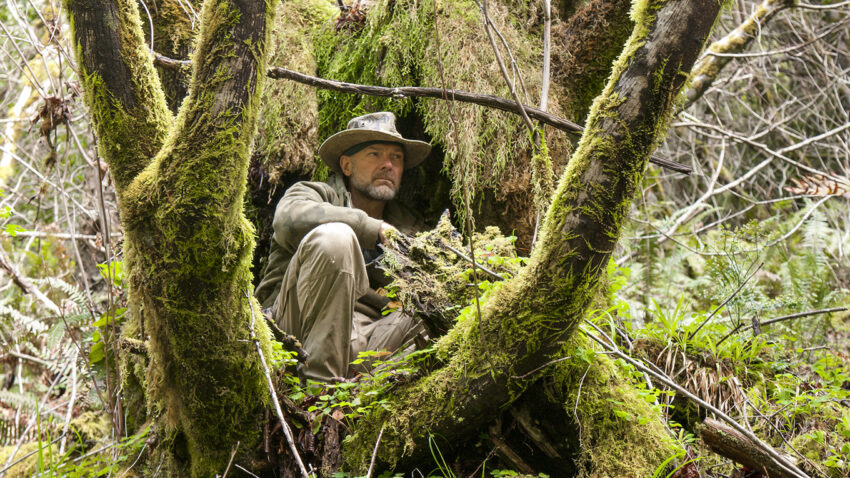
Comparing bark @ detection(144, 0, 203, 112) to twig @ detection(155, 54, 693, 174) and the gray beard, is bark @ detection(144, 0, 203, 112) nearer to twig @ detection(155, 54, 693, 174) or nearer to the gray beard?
the gray beard

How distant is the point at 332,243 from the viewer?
12.1 feet

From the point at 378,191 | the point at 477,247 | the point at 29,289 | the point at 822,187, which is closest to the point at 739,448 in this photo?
the point at 477,247

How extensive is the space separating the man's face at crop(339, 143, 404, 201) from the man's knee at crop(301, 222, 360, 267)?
101 centimetres

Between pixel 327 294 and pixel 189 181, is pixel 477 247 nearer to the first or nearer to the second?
pixel 327 294

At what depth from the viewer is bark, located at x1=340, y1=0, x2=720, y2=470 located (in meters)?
2.36

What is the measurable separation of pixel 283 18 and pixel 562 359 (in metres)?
4.21

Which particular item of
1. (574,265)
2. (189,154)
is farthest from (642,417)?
(189,154)

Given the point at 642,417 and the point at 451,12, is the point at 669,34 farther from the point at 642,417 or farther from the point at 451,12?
the point at 451,12

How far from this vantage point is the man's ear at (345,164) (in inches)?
193

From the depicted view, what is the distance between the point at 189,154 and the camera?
8.37 ft

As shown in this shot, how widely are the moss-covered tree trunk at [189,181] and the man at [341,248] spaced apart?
0.79m

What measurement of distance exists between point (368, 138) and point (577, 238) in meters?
2.59

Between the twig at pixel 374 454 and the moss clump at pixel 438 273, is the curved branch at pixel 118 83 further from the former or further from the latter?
the twig at pixel 374 454

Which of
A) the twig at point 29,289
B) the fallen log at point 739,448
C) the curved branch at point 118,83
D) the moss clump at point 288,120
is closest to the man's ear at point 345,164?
the moss clump at point 288,120
